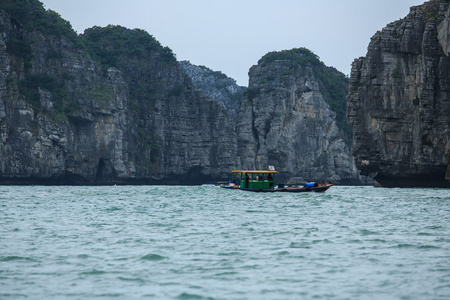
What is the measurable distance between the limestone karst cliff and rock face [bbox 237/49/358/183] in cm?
21

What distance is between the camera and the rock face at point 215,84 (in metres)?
153

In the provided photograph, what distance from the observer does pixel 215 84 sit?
161 m

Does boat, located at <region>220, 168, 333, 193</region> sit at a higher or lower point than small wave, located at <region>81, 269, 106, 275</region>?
higher

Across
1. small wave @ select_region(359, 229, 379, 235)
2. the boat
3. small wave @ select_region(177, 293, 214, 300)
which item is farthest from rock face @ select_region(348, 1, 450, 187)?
small wave @ select_region(177, 293, 214, 300)

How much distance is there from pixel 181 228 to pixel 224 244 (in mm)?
4494

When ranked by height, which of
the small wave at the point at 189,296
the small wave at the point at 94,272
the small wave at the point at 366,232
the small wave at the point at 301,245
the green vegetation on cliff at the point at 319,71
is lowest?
the small wave at the point at 189,296

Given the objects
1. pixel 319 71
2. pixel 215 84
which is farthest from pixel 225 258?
pixel 215 84

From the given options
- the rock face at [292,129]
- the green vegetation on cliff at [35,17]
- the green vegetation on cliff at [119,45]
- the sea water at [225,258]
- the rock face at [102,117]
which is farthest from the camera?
the rock face at [292,129]

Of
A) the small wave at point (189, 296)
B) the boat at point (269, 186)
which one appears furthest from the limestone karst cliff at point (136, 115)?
the small wave at point (189, 296)

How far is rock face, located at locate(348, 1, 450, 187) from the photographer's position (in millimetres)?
53562

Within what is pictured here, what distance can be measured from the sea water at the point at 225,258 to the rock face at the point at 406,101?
32848 mm

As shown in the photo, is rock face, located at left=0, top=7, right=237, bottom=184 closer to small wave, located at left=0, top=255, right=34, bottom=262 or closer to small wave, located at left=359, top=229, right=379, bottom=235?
small wave, located at left=0, top=255, right=34, bottom=262

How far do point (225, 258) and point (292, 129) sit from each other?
314ft

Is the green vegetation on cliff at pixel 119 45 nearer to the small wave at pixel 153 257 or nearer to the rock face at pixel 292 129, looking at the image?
the rock face at pixel 292 129
